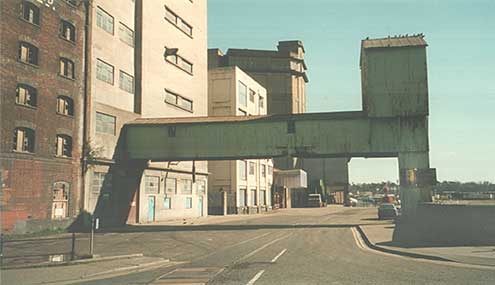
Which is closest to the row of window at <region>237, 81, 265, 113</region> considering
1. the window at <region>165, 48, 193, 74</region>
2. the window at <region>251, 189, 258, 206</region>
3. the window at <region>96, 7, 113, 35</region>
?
the window at <region>165, 48, 193, 74</region>

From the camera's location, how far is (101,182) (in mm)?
35938

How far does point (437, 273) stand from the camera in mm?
12898

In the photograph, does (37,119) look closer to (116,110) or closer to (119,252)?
(116,110)

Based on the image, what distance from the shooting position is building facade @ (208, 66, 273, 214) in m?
63.8

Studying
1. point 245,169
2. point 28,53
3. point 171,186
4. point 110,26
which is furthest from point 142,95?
point 245,169

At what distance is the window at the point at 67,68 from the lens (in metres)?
32.4

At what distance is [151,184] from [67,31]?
1571 centimetres

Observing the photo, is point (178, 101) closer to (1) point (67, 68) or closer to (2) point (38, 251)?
(1) point (67, 68)

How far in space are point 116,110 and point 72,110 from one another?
5.51 metres

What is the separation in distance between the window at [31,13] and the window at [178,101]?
61.9 feet

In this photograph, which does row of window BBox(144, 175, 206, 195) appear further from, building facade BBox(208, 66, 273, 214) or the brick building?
the brick building

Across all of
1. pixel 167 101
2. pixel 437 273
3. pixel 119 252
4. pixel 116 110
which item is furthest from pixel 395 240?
pixel 167 101

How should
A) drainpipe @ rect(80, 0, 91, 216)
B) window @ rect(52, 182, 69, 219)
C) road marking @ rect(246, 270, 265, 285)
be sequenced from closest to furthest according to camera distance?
road marking @ rect(246, 270, 265, 285), window @ rect(52, 182, 69, 219), drainpipe @ rect(80, 0, 91, 216)

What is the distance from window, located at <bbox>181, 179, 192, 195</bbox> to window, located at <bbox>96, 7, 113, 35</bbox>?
18112mm
